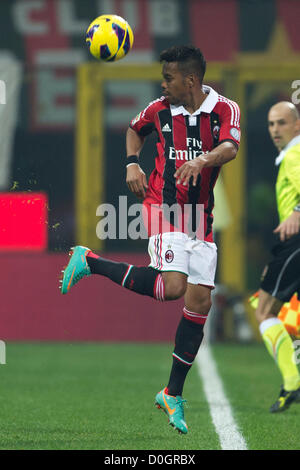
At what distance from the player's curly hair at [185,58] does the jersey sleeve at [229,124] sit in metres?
0.24

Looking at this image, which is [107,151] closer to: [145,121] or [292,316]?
[292,316]

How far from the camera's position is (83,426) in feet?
20.0

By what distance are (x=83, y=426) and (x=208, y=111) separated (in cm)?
190

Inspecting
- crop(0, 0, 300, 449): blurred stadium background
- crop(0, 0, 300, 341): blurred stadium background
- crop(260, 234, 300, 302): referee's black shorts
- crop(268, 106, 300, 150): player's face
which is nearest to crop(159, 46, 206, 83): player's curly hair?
crop(268, 106, 300, 150): player's face

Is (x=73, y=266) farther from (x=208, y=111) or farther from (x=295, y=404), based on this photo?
(x=295, y=404)

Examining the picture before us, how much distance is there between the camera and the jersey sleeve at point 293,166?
7055 mm

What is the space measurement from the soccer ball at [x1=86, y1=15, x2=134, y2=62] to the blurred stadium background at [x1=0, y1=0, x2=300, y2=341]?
6.29 metres

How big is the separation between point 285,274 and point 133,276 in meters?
1.42

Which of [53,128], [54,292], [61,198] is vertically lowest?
[54,292]

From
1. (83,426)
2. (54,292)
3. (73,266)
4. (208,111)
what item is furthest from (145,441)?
(54,292)

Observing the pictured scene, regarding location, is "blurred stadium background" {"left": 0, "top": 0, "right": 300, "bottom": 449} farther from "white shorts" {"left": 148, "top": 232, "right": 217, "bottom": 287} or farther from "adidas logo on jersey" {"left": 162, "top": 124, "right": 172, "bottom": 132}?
"adidas logo on jersey" {"left": 162, "top": 124, "right": 172, "bottom": 132}

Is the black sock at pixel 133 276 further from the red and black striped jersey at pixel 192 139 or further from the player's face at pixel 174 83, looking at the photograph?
the player's face at pixel 174 83

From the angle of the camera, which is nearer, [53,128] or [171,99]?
[171,99]
